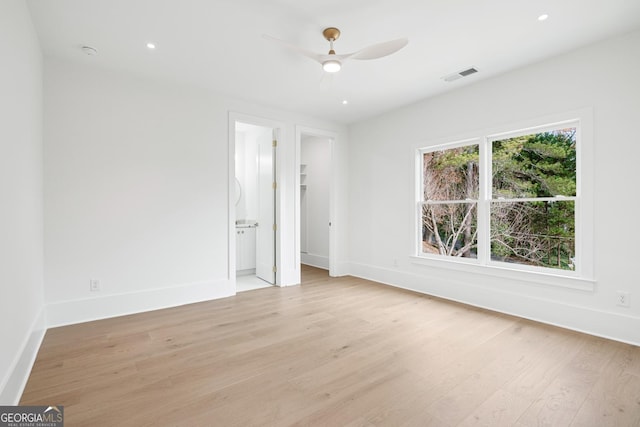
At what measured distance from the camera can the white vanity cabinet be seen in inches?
208

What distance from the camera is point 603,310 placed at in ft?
9.18

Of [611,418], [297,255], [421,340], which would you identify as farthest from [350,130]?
[611,418]

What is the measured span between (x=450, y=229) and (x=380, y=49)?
8.86 feet

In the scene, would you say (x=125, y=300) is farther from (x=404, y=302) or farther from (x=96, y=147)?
(x=404, y=302)

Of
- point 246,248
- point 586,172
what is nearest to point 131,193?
point 246,248

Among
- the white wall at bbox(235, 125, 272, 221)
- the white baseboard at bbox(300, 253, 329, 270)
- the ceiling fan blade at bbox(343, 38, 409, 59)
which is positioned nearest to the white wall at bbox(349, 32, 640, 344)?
the white baseboard at bbox(300, 253, 329, 270)

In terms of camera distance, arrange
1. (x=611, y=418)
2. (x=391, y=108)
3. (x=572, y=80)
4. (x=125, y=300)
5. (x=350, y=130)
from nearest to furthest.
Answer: (x=611, y=418), (x=572, y=80), (x=125, y=300), (x=391, y=108), (x=350, y=130)

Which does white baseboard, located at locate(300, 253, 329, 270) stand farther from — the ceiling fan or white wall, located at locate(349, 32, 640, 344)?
the ceiling fan

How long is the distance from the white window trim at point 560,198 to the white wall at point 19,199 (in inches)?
166

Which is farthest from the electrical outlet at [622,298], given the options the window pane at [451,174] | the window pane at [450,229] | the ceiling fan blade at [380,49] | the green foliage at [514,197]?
the ceiling fan blade at [380,49]

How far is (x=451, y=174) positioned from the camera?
4.17 m

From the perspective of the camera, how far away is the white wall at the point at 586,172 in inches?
106

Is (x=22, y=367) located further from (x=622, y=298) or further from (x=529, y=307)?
(x=622, y=298)

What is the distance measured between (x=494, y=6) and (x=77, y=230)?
440 centimetres
